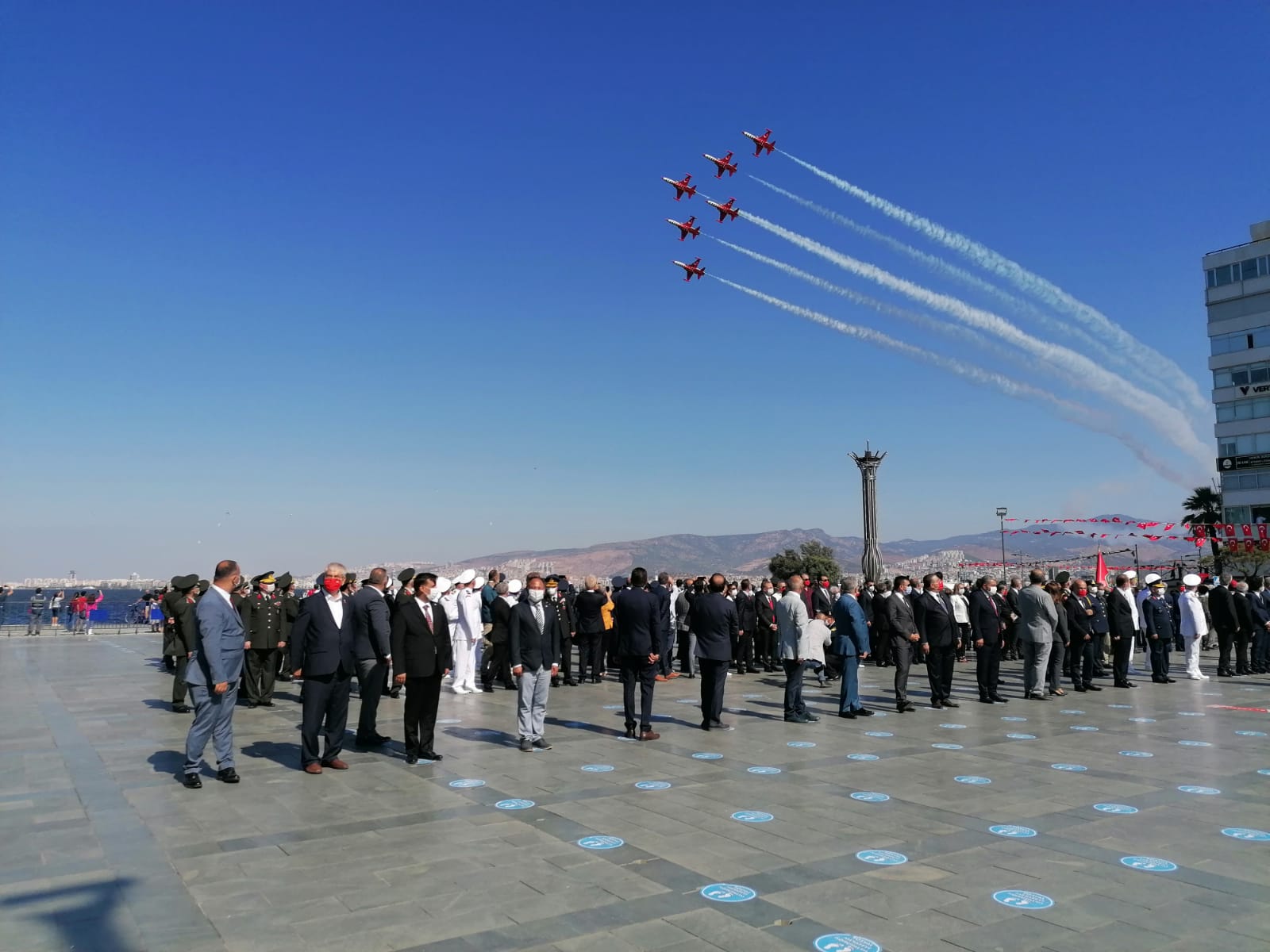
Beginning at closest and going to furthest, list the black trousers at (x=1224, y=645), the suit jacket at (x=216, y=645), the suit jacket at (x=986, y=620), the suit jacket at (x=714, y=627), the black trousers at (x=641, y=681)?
the suit jacket at (x=216, y=645)
the black trousers at (x=641, y=681)
the suit jacket at (x=714, y=627)
the suit jacket at (x=986, y=620)
the black trousers at (x=1224, y=645)

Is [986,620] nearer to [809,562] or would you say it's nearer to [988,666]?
[988,666]

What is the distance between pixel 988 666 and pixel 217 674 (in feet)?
35.3

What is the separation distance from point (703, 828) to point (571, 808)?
1.10 m

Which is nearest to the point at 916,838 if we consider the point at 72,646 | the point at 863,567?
the point at 72,646

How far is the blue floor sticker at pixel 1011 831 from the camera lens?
591 cm

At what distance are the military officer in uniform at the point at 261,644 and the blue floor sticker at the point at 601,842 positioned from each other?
8626 millimetres

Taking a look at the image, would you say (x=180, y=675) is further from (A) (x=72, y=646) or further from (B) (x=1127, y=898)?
(A) (x=72, y=646)

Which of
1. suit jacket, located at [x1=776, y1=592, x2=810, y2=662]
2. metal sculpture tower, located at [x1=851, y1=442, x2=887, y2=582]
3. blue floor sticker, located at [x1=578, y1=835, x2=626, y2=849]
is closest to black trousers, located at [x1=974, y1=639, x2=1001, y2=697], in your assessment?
suit jacket, located at [x1=776, y1=592, x2=810, y2=662]

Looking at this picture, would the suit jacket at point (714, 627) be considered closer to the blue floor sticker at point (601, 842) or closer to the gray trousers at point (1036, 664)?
the blue floor sticker at point (601, 842)

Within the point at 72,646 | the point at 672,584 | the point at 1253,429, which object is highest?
the point at 1253,429

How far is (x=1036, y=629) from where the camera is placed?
1340 cm

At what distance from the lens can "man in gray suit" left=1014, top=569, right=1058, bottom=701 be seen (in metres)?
13.3

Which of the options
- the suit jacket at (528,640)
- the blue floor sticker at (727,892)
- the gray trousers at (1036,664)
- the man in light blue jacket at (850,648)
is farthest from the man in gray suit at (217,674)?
the gray trousers at (1036,664)

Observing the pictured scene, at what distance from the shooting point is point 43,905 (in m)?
4.60
